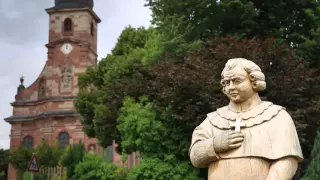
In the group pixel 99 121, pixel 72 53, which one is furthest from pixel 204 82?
pixel 72 53

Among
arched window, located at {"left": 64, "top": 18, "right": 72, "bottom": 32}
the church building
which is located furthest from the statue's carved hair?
arched window, located at {"left": 64, "top": 18, "right": 72, "bottom": 32}

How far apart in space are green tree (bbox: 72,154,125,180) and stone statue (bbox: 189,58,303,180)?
18938mm

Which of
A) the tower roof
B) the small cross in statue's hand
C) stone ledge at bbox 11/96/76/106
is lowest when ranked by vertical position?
the small cross in statue's hand

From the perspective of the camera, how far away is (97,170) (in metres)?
23.5

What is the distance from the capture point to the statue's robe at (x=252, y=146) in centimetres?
431

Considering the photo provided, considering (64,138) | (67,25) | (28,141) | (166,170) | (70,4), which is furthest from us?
(70,4)

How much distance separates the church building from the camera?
→ 174ft

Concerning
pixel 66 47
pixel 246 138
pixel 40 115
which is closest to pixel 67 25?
pixel 66 47

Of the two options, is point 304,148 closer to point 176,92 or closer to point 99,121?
point 176,92

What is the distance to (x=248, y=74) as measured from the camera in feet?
15.1

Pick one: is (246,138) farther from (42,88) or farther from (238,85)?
(42,88)

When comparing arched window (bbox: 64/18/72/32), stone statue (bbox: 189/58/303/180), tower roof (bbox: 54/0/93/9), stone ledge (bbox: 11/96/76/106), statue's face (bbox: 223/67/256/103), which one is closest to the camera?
stone statue (bbox: 189/58/303/180)

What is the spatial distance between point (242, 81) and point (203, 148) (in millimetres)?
658

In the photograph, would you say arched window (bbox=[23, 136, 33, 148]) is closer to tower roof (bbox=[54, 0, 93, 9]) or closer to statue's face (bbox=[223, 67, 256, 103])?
tower roof (bbox=[54, 0, 93, 9])
